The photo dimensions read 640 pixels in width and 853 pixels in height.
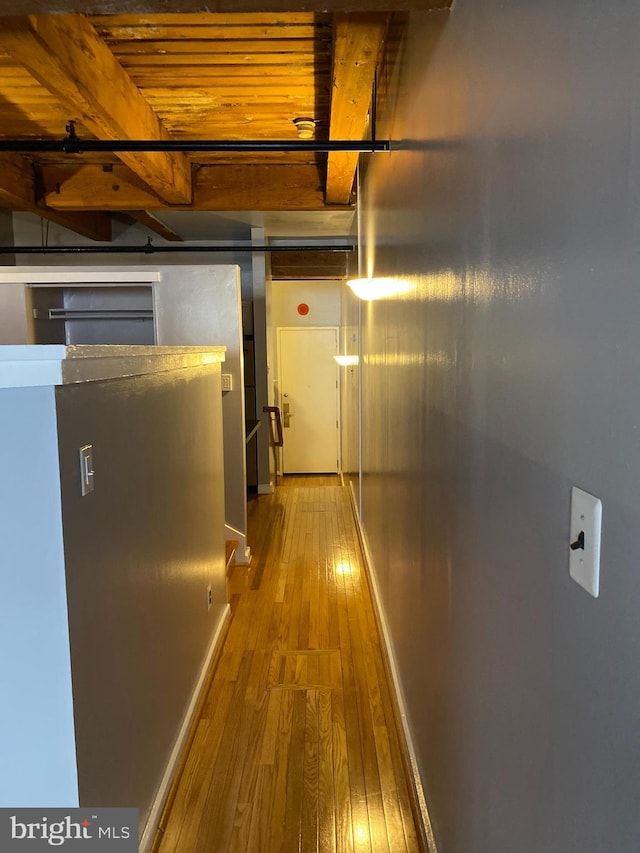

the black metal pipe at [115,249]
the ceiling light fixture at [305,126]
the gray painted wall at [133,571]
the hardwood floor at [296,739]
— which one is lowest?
the hardwood floor at [296,739]

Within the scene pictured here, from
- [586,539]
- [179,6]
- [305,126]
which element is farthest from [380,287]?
[586,539]

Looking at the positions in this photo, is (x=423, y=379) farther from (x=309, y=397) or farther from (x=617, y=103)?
(x=309, y=397)

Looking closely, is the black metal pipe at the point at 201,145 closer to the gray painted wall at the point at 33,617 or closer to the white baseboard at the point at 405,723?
the gray painted wall at the point at 33,617

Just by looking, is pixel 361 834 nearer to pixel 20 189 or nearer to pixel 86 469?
pixel 86 469

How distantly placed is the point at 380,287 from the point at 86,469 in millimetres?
→ 2060

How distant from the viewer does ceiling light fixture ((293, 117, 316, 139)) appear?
3.49 m

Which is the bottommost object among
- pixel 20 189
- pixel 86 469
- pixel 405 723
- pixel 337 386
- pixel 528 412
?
pixel 405 723

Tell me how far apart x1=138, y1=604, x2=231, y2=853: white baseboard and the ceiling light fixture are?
299 cm

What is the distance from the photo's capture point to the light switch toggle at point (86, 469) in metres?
1.29

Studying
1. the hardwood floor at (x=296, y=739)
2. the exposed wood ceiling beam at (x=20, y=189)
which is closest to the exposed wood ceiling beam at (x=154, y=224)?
the exposed wood ceiling beam at (x=20, y=189)

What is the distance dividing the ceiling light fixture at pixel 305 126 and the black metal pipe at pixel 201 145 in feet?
3.21

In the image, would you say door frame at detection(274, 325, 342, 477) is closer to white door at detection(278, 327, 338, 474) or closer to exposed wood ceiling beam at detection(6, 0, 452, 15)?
white door at detection(278, 327, 338, 474)

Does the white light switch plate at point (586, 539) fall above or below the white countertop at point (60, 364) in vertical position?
below

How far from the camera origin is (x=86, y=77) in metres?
2.34
